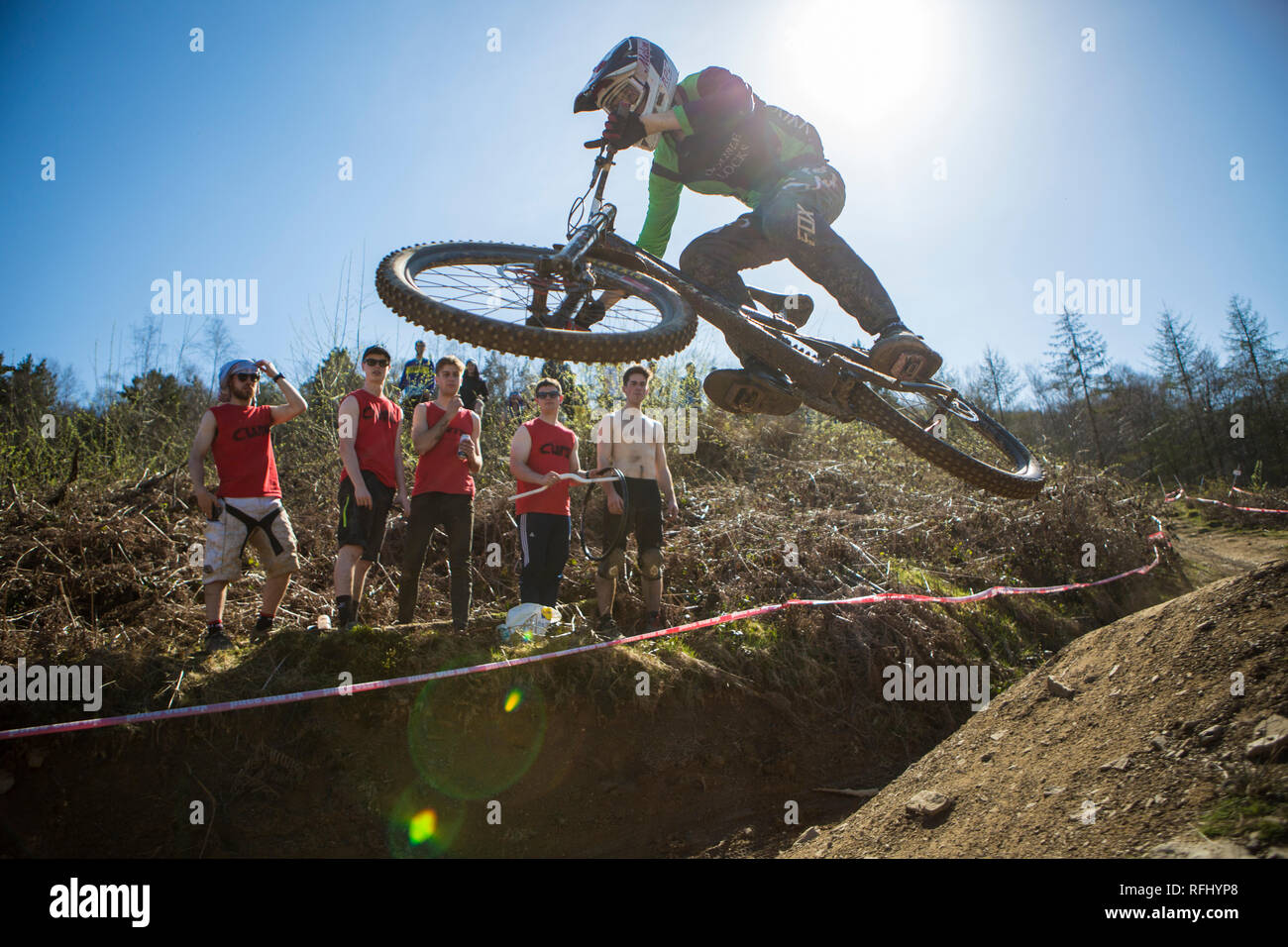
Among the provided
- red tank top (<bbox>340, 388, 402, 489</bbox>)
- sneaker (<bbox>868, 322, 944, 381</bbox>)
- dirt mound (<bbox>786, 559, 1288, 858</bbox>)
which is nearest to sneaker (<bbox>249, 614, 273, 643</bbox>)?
red tank top (<bbox>340, 388, 402, 489</bbox>)

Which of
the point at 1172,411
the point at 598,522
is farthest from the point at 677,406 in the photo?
the point at 1172,411

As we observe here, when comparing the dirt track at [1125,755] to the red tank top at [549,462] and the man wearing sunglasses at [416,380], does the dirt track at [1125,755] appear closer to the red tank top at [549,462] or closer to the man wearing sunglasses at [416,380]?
the red tank top at [549,462]

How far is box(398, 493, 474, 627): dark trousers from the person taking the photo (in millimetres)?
4281

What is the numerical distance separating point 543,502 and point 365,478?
113 centimetres

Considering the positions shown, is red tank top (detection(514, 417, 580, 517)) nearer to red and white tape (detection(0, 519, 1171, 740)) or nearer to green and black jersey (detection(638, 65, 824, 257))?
red and white tape (detection(0, 519, 1171, 740))

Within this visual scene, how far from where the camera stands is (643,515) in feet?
15.6

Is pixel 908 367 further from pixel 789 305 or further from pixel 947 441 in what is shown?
pixel 789 305

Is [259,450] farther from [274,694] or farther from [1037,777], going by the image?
[1037,777]

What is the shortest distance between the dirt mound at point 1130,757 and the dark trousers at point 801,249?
2.07 metres

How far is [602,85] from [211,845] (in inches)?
167

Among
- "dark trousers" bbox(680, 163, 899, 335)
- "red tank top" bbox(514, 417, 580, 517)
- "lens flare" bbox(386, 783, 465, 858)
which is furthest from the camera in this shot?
"red tank top" bbox(514, 417, 580, 517)
